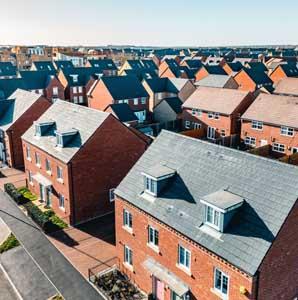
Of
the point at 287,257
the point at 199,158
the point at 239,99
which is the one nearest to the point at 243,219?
the point at 287,257

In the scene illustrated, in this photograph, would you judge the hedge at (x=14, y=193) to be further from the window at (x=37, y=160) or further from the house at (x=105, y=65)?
the house at (x=105, y=65)

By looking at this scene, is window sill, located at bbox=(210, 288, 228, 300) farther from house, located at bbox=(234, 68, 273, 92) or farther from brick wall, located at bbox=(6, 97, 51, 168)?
house, located at bbox=(234, 68, 273, 92)

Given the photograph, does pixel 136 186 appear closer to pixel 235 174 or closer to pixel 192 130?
pixel 235 174

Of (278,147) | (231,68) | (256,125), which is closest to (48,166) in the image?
(256,125)

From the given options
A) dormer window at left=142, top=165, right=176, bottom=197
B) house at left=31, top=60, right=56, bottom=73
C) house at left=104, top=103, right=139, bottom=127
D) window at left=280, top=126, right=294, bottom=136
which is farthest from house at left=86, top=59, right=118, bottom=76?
dormer window at left=142, top=165, right=176, bottom=197

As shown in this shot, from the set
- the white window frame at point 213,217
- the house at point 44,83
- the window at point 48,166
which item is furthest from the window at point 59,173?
the house at point 44,83

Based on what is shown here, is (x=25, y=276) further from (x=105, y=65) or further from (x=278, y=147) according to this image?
(x=105, y=65)

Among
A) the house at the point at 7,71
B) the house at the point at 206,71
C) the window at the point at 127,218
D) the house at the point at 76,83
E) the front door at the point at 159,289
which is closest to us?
the front door at the point at 159,289
